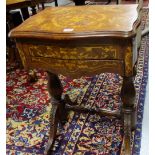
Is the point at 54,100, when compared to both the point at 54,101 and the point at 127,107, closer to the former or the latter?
the point at 54,101

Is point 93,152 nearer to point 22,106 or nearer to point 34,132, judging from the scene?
point 34,132

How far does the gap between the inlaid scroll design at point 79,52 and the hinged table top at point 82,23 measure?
0.22 ft

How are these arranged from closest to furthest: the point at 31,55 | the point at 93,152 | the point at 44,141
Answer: the point at 31,55, the point at 93,152, the point at 44,141

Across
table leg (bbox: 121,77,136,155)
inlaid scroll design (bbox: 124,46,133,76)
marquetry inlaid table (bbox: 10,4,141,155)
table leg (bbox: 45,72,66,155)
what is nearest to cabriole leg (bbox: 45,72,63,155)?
table leg (bbox: 45,72,66,155)

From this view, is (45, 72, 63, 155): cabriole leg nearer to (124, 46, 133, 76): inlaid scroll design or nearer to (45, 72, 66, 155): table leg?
(45, 72, 66, 155): table leg

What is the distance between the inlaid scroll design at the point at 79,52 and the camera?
1131 millimetres

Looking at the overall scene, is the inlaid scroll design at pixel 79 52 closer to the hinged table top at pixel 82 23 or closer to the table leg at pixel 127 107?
the hinged table top at pixel 82 23

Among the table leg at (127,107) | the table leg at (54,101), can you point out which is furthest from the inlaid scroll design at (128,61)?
the table leg at (54,101)

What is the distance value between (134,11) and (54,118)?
2.77 feet

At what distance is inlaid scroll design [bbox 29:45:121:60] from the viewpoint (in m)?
1.13

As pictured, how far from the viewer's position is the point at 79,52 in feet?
3.83

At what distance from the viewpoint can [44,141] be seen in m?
1.71

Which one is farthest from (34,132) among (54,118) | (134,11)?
(134,11)

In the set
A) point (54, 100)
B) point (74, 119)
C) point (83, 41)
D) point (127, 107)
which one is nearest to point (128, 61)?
point (83, 41)
